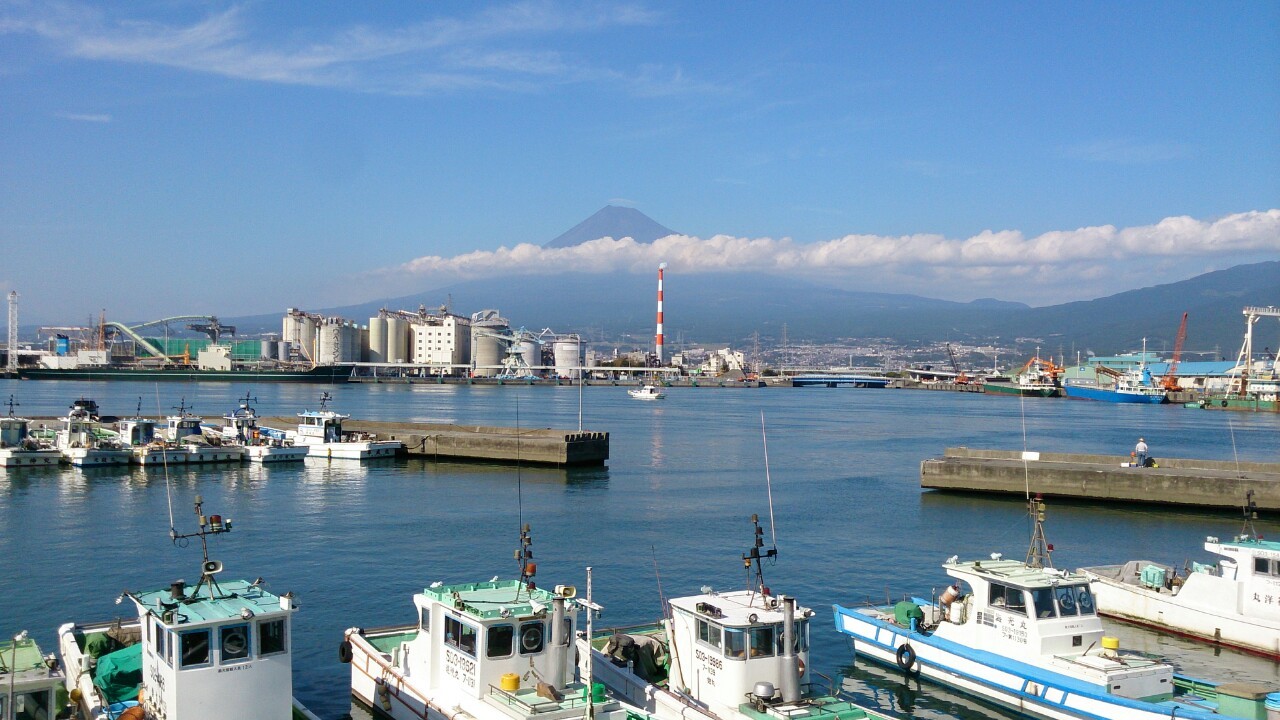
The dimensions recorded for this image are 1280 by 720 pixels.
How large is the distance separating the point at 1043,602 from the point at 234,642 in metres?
9.54

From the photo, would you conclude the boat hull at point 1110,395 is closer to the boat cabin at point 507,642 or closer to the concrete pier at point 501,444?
the concrete pier at point 501,444

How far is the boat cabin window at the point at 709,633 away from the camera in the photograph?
10288mm

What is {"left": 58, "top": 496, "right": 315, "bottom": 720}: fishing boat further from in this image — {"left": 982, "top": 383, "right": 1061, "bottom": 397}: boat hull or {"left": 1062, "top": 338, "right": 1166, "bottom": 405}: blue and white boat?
{"left": 1062, "top": 338, "right": 1166, "bottom": 405}: blue and white boat

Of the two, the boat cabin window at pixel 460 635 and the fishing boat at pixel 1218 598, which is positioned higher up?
the boat cabin window at pixel 460 635

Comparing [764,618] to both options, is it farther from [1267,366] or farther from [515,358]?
[515,358]

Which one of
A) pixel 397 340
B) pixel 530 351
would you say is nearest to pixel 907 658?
pixel 530 351

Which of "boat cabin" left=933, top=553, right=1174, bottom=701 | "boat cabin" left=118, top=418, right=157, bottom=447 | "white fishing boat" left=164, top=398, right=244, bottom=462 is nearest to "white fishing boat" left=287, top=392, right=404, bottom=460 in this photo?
"white fishing boat" left=164, top=398, right=244, bottom=462

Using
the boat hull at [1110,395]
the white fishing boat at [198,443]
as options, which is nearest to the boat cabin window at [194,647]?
the white fishing boat at [198,443]

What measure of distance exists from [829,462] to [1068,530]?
688 inches

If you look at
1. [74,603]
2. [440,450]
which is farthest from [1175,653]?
[440,450]

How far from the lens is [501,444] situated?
1603 inches

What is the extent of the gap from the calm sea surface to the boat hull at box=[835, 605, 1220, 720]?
306mm

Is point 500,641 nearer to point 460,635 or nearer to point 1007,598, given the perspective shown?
point 460,635

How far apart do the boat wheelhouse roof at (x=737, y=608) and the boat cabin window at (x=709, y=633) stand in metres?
0.14
